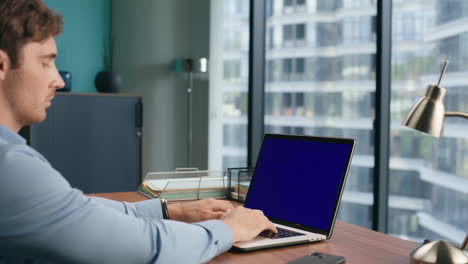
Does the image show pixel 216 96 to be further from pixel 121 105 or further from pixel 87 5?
pixel 87 5

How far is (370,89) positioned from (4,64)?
95.5 inches

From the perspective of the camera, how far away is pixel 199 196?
6.10ft

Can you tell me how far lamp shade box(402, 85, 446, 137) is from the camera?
944 mm

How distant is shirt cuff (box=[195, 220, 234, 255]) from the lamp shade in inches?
18.0

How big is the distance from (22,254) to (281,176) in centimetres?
79

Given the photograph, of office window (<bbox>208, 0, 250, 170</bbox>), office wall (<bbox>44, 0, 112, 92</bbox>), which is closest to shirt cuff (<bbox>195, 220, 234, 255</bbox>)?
office window (<bbox>208, 0, 250, 170</bbox>)

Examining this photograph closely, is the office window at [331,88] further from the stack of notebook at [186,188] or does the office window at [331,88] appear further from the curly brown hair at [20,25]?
the curly brown hair at [20,25]

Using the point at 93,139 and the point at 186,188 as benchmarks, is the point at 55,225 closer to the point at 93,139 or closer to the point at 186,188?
the point at 186,188

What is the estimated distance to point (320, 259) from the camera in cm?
106

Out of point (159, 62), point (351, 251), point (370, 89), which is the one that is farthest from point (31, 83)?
point (159, 62)

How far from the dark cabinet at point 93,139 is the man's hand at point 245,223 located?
A: 3.13 metres

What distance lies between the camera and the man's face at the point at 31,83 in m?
0.92

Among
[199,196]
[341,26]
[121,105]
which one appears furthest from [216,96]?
[199,196]

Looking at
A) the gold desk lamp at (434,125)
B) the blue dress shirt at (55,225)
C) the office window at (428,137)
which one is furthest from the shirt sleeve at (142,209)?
the office window at (428,137)
